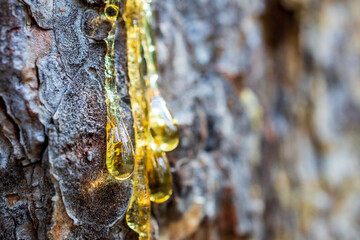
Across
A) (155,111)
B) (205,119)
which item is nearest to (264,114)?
(205,119)

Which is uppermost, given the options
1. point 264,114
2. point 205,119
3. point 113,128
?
point 113,128

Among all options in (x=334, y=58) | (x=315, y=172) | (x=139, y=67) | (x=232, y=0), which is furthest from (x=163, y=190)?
(x=334, y=58)

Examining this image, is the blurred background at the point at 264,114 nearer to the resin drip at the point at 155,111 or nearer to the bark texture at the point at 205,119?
the bark texture at the point at 205,119

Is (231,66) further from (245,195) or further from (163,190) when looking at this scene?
(163,190)

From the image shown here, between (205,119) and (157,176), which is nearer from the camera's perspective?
(157,176)

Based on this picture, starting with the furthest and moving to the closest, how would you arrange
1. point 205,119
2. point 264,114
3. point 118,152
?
1. point 264,114
2. point 205,119
3. point 118,152

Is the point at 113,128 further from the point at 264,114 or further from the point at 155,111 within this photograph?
the point at 264,114
